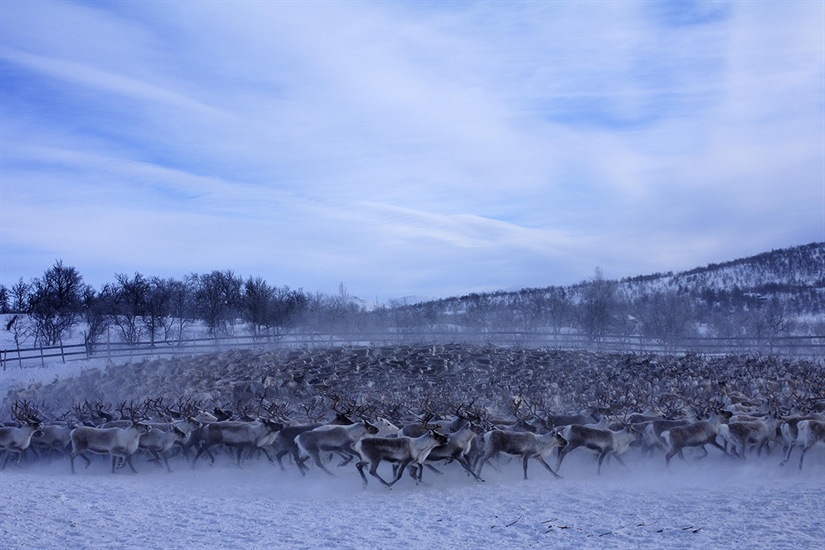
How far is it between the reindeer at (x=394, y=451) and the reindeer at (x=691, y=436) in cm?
430

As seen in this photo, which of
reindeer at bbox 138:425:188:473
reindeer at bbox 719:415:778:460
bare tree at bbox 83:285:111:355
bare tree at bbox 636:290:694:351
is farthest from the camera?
bare tree at bbox 83:285:111:355

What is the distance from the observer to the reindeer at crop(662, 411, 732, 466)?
12469 mm

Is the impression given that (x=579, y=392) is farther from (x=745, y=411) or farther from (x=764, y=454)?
(x=764, y=454)

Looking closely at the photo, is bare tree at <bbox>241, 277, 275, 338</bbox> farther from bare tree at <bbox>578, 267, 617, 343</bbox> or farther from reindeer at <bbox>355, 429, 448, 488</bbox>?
reindeer at <bbox>355, 429, 448, 488</bbox>

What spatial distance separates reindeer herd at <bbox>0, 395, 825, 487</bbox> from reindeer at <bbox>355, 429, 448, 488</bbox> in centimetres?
2

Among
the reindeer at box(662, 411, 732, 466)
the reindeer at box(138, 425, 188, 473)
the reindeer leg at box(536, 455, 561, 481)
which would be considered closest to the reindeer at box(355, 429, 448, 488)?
the reindeer leg at box(536, 455, 561, 481)

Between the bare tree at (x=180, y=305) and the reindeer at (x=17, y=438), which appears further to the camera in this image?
the bare tree at (x=180, y=305)

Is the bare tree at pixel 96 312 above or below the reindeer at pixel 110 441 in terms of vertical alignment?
above

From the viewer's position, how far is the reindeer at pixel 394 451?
1139cm

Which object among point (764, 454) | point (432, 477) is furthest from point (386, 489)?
point (764, 454)

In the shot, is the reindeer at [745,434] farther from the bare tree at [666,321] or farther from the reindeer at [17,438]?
the bare tree at [666,321]

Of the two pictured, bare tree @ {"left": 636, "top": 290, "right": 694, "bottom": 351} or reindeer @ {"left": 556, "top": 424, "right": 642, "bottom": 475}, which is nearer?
reindeer @ {"left": 556, "top": 424, "right": 642, "bottom": 475}

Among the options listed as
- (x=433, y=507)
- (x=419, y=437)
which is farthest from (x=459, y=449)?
(x=433, y=507)

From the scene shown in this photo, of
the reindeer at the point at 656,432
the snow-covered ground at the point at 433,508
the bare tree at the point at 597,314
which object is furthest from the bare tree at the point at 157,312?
the reindeer at the point at 656,432
